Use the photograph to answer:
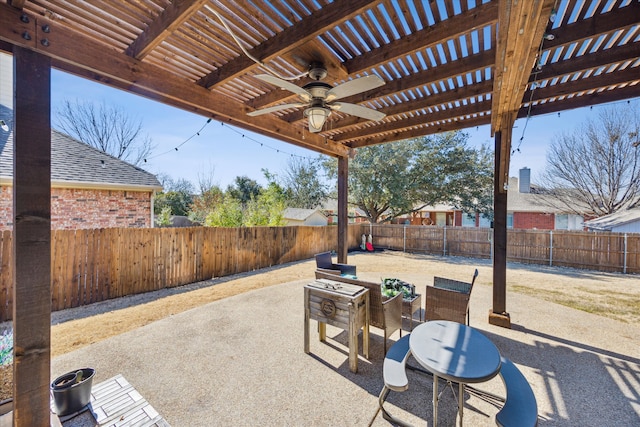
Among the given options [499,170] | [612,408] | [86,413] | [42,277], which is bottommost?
[612,408]

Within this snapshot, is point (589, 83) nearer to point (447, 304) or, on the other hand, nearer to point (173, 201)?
point (447, 304)

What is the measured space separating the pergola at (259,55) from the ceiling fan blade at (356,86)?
41cm

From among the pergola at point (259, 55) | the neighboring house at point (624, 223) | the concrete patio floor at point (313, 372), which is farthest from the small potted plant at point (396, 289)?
the neighboring house at point (624, 223)

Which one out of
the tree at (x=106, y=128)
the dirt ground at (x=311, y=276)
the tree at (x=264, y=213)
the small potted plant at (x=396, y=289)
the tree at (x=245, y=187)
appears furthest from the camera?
the tree at (x=245, y=187)

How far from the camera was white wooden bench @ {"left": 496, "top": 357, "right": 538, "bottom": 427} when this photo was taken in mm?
1580

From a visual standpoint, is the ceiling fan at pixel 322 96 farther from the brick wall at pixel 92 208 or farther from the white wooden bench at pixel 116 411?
the brick wall at pixel 92 208

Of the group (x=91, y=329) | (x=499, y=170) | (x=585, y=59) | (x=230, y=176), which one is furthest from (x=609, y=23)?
(x=230, y=176)

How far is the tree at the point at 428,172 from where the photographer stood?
43.1 feet

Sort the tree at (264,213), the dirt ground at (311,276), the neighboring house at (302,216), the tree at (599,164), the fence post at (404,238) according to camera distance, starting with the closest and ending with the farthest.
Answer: the dirt ground at (311,276)
the tree at (264,213)
the tree at (599,164)
the fence post at (404,238)
the neighboring house at (302,216)

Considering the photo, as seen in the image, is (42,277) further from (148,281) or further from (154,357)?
(148,281)

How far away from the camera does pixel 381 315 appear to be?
9.53 feet

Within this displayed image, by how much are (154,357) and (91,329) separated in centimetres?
148

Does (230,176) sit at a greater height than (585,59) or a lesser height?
greater

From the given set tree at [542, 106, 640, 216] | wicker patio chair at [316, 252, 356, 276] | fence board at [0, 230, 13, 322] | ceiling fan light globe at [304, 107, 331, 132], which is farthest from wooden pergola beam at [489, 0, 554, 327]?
tree at [542, 106, 640, 216]
